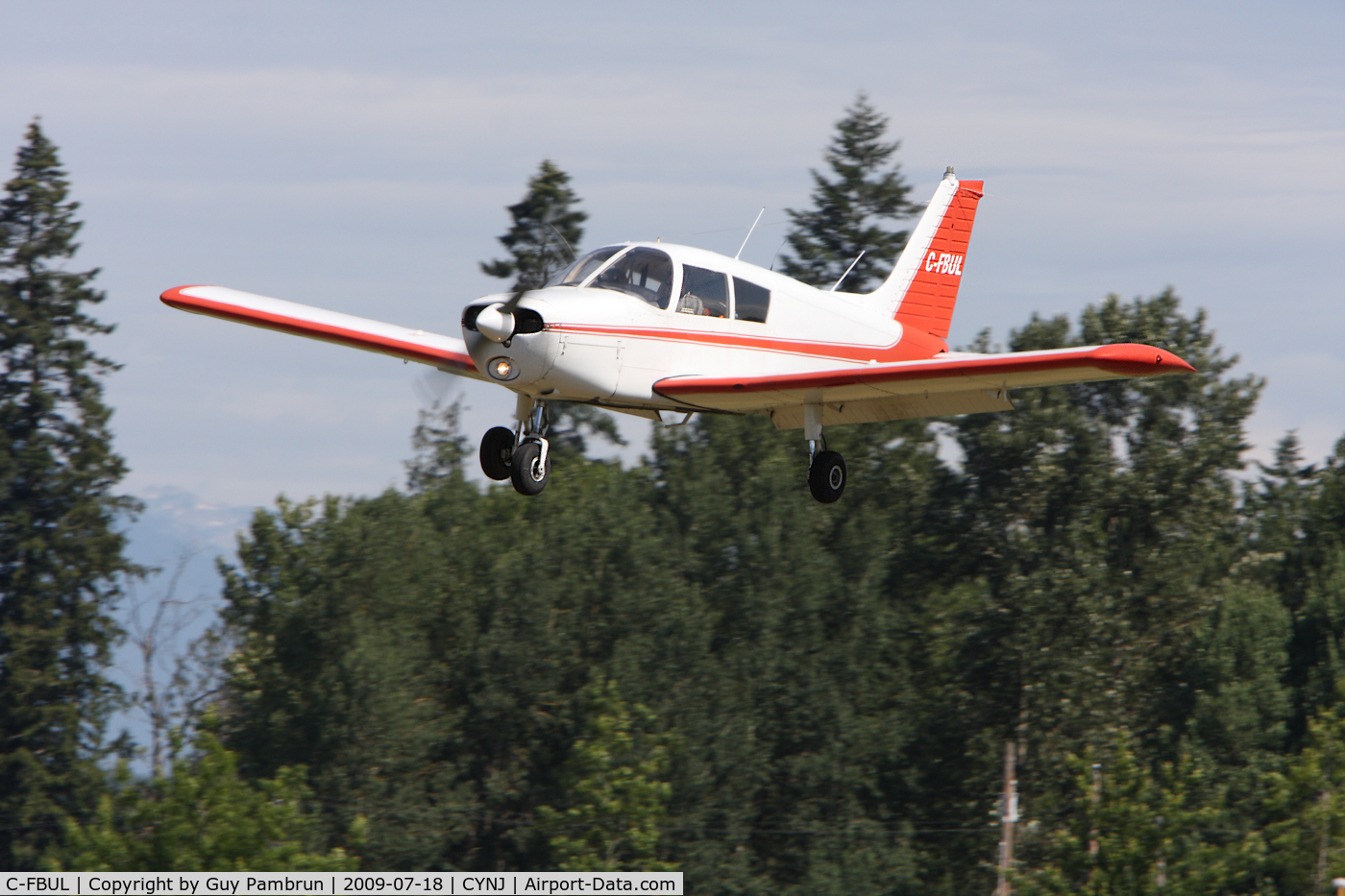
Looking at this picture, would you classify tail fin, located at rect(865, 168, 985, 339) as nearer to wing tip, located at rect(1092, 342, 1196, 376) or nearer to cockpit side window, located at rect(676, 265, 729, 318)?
cockpit side window, located at rect(676, 265, 729, 318)

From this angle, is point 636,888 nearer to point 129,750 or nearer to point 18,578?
point 129,750

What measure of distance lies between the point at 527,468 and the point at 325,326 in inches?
166

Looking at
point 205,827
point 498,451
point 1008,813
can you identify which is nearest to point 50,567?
point 205,827

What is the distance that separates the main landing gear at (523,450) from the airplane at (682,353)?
0.02 m

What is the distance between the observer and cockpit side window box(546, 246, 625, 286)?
15836 mm

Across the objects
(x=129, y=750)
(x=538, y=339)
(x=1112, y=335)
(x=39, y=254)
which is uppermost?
(x=39, y=254)

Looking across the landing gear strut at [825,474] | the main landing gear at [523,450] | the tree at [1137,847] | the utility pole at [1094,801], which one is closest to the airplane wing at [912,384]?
the landing gear strut at [825,474]

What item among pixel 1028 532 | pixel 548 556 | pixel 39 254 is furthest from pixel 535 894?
pixel 39 254

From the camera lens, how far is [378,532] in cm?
5378

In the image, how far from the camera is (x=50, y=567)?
2363 inches

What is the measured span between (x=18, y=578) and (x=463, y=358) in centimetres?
Result: 4897

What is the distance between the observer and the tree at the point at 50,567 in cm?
5928
